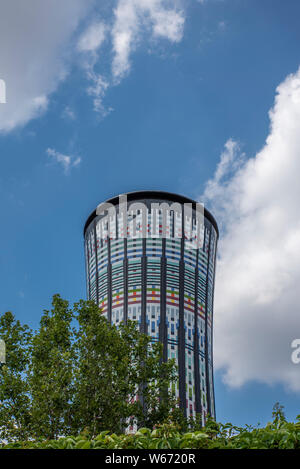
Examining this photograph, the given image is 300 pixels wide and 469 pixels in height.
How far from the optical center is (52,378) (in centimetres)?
2019

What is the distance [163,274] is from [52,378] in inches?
3031

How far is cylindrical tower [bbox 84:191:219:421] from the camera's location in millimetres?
91812

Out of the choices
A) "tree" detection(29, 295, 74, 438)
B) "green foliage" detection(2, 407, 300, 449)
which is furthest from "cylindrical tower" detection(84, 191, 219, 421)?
"green foliage" detection(2, 407, 300, 449)

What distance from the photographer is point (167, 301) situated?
309ft

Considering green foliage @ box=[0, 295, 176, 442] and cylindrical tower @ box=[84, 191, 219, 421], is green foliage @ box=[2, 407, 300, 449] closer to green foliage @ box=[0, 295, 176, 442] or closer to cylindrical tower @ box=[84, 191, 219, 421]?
green foliage @ box=[0, 295, 176, 442]

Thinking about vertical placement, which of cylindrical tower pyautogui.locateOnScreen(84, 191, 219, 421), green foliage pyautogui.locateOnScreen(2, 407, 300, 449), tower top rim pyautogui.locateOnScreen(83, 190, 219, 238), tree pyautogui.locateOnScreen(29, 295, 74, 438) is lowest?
green foliage pyautogui.locateOnScreen(2, 407, 300, 449)

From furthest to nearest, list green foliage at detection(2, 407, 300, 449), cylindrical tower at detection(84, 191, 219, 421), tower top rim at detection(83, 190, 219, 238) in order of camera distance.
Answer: tower top rim at detection(83, 190, 219, 238), cylindrical tower at detection(84, 191, 219, 421), green foliage at detection(2, 407, 300, 449)

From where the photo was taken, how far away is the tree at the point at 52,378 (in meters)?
19.7

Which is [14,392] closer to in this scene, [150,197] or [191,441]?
[191,441]

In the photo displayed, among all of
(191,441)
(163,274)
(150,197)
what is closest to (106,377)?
(191,441)

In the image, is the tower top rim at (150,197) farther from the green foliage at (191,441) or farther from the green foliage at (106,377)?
the green foliage at (191,441)

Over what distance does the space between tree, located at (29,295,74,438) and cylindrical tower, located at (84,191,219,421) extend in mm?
69113

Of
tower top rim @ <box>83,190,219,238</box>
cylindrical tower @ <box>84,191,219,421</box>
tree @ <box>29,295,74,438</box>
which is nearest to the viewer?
tree @ <box>29,295,74,438</box>
